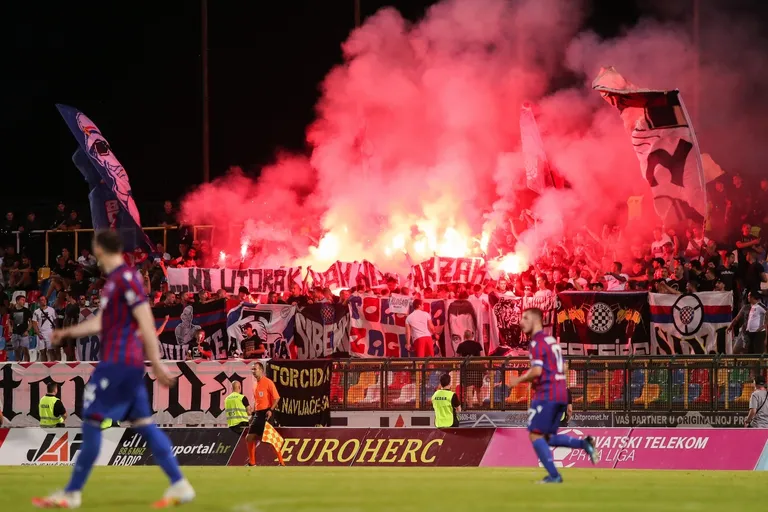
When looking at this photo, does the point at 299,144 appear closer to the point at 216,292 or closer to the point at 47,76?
the point at 47,76

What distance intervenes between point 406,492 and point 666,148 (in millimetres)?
16852

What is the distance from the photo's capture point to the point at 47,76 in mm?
41938

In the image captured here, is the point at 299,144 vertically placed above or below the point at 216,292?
above

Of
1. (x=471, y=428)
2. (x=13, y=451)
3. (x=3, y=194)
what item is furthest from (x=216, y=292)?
(x=3, y=194)

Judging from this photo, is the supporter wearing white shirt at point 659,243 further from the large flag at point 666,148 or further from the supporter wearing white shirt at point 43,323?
the supporter wearing white shirt at point 43,323

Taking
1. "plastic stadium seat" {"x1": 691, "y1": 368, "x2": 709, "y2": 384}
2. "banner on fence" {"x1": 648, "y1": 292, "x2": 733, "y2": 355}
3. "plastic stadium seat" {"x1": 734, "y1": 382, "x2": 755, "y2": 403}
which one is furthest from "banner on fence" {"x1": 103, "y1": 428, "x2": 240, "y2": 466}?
"plastic stadium seat" {"x1": 734, "y1": 382, "x2": 755, "y2": 403}

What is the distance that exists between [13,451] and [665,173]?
48.1ft

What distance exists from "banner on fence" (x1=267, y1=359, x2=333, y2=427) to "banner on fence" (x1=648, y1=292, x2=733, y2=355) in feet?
21.2

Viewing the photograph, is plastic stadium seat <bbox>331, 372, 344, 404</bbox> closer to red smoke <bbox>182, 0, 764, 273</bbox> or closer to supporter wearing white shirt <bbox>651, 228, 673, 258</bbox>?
supporter wearing white shirt <bbox>651, 228, 673, 258</bbox>

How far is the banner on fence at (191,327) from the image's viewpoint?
2780 centimetres

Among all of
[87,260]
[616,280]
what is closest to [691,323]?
[616,280]

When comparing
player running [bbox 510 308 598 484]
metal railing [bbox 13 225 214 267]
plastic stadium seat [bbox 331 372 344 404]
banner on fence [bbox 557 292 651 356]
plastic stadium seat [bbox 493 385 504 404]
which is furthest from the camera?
metal railing [bbox 13 225 214 267]

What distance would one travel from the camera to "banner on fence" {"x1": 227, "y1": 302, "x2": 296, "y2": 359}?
1077 inches

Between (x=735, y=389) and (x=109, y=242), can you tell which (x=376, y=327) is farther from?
(x=109, y=242)
